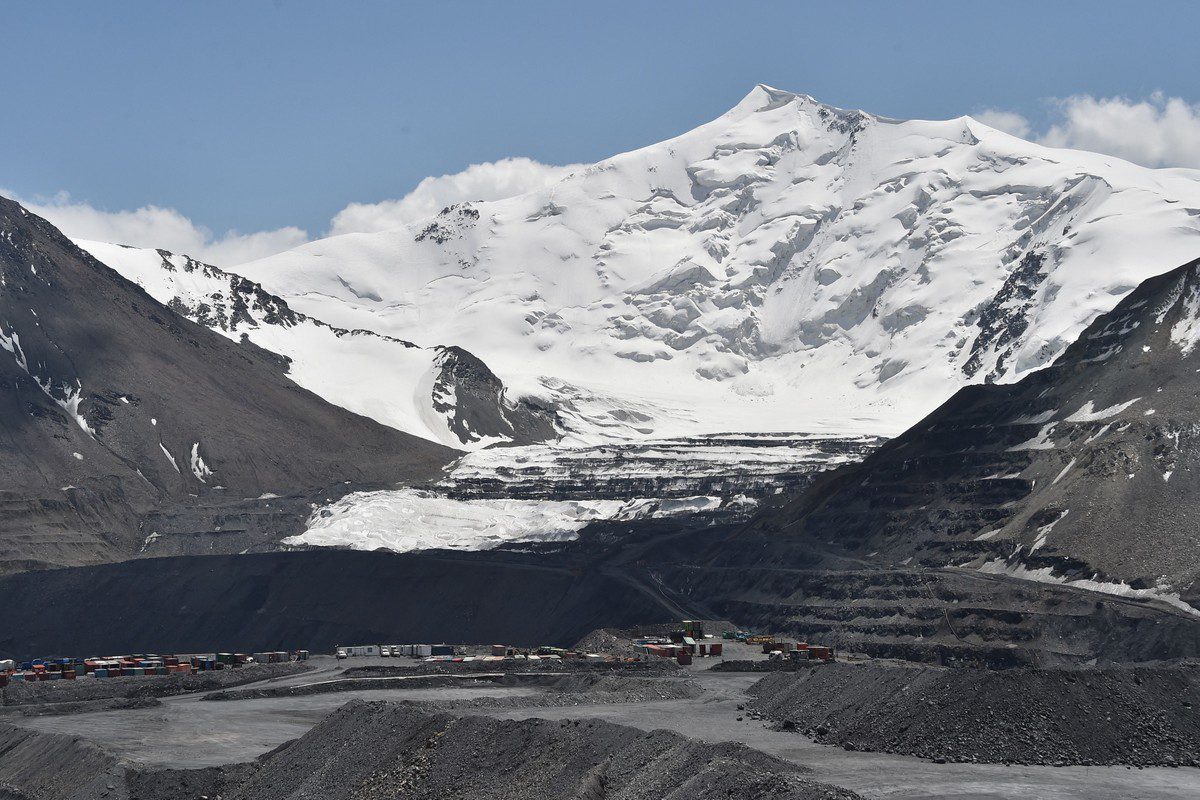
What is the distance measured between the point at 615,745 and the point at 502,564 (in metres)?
108

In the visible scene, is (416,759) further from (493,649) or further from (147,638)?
(147,638)

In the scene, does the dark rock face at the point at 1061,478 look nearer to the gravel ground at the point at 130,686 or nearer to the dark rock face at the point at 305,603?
the dark rock face at the point at 305,603

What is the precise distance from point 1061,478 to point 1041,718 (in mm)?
71660

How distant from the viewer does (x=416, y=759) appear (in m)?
64.7

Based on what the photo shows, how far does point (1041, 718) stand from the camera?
65125mm

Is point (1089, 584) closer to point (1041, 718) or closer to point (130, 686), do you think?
point (1041, 718)

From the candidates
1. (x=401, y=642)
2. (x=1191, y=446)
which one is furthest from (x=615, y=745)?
(x=401, y=642)

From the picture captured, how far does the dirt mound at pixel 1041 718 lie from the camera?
6406 cm

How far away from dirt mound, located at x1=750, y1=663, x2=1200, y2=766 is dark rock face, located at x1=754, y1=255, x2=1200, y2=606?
4347 cm

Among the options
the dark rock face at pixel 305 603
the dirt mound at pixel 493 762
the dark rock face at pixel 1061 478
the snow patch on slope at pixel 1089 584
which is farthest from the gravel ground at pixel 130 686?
the dark rock face at pixel 1061 478

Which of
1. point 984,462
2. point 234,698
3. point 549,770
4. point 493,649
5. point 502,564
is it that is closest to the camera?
point 549,770

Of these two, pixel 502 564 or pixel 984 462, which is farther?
pixel 502 564

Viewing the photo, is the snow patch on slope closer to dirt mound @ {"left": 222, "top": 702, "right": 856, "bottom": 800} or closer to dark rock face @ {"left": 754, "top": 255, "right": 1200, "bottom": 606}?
dark rock face @ {"left": 754, "top": 255, "right": 1200, "bottom": 606}

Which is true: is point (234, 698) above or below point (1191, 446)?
below
